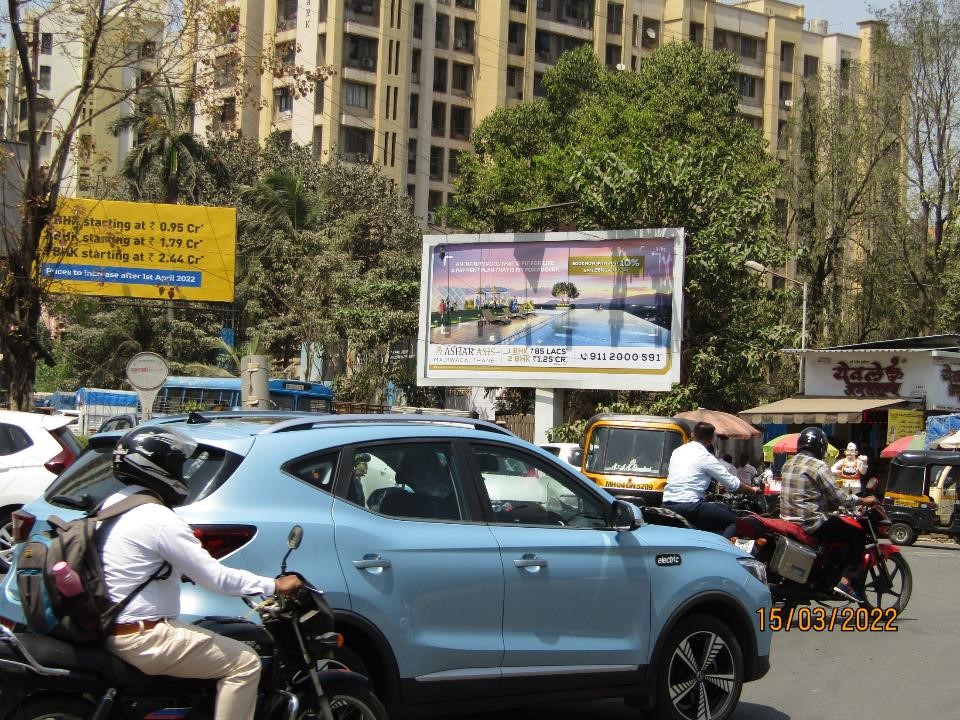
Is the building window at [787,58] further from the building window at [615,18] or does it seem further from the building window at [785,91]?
the building window at [615,18]

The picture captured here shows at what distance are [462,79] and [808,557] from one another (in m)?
59.1

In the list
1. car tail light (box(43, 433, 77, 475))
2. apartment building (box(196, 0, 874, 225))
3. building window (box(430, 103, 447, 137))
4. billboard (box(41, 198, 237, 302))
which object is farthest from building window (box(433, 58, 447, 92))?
car tail light (box(43, 433, 77, 475))

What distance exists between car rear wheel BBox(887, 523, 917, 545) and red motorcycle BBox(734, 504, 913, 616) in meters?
11.1

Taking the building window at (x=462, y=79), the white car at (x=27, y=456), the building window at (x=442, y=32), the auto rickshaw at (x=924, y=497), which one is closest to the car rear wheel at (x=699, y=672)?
the white car at (x=27, y=456)

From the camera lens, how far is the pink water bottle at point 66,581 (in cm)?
407

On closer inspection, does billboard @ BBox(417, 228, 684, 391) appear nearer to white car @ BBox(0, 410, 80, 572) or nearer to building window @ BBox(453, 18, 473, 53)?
white car @ BBox(0, 410, 80, 572)

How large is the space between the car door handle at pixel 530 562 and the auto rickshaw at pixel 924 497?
1684 centimetres

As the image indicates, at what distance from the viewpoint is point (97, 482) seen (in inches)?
227

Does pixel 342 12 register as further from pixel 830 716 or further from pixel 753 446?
pixel 830 716

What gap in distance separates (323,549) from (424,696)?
0.85 metres

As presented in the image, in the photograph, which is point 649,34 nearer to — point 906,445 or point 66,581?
point 906,445

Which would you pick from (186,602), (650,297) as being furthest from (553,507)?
(650,297)

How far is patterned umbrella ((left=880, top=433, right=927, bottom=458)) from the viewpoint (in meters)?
26.8

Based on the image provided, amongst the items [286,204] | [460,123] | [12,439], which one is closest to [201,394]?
[286,204]
